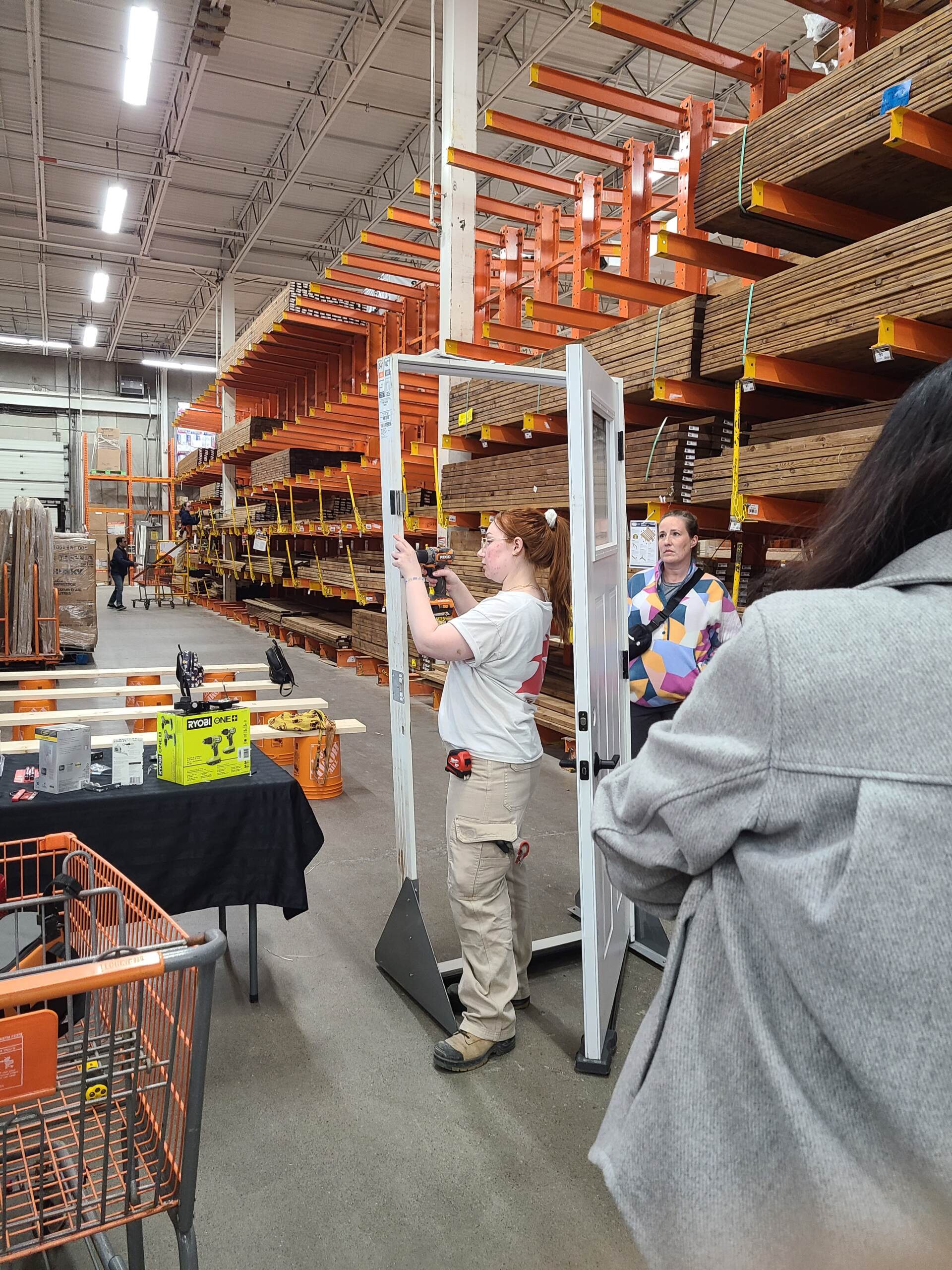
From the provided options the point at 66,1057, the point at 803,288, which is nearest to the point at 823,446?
the point at 803,288

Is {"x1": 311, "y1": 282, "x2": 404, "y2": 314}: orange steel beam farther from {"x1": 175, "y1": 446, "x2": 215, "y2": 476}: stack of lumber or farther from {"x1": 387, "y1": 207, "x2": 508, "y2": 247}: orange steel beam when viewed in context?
{"x1": 175, "y1": 446, "x2": 215, "y2": 476}: stack of lumber

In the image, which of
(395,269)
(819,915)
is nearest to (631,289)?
(819,915)

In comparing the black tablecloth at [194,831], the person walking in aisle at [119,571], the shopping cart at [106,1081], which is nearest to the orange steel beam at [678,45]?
the black tablecloth at [194,831]

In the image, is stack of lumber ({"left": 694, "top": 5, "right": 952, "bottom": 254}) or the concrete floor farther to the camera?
stack of lumber ({"left": 694, "top": 5, "right": 952, "bottom": 254})

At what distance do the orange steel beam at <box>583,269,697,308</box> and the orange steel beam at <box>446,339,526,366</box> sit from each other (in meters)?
1.51

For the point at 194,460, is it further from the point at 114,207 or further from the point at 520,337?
the point at 520,337

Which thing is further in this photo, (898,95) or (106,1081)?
(898,95)

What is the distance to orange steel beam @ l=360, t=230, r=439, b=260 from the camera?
9.20 metres

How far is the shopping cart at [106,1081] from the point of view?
139 centimetres

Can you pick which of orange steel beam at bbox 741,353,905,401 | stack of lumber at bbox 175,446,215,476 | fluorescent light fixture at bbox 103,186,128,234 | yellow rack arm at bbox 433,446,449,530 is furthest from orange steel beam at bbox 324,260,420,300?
stack of lumber at bbox 175,446,215,476

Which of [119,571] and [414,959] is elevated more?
[119,571]

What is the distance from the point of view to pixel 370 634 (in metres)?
10.3

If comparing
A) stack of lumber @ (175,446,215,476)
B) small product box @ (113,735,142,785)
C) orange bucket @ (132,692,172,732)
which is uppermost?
stack of lumber @ (175,446,215,476)

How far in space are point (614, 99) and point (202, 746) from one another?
548 cm
